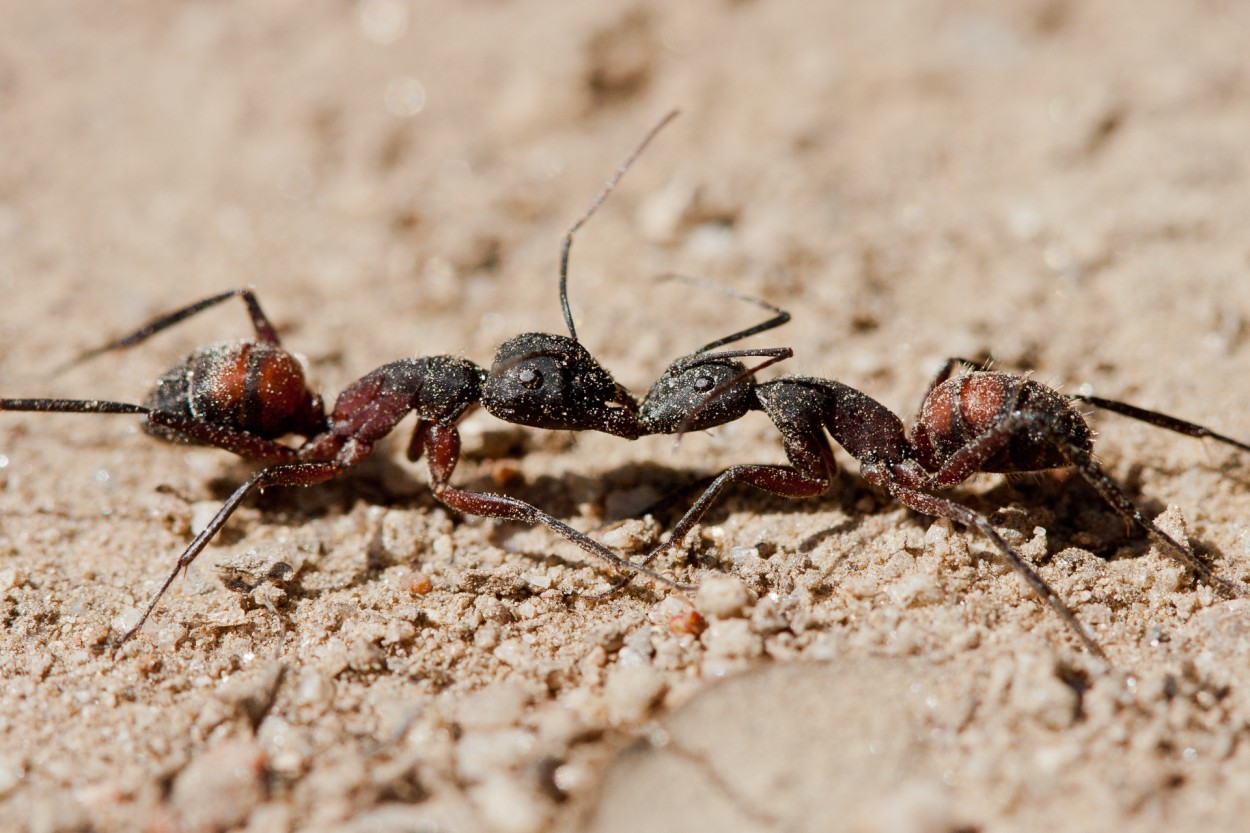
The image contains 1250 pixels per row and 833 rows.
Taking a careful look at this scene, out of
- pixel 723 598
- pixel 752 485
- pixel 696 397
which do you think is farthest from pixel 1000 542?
pixel 696 397

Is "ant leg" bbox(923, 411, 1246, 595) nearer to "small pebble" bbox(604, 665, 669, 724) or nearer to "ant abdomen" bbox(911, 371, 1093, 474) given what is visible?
"ant abdomen" bbox(911, 371, 1093, 474)

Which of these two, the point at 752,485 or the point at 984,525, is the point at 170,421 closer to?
the point at 752,485

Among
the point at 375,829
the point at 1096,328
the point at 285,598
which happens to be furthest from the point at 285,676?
the point at 1096,328

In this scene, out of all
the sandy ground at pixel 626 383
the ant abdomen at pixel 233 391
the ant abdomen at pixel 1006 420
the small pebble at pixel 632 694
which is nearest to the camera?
the sandy ground at pixel 626 383

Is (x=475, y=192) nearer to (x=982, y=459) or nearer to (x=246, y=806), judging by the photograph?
(x=982, y=459)

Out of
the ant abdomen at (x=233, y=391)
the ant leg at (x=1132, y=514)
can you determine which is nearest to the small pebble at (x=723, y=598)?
the ant leg at (x=1132, y=514)

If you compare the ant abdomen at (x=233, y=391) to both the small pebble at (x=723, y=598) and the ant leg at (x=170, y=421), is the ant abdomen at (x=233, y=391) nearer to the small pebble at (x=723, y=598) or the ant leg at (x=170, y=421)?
the ant leg at (x=170, y=421)

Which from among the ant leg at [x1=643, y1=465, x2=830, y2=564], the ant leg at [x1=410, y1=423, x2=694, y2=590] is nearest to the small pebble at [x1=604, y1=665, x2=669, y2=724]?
the ant leg at [x1=410, y1=423, x2=694, y2=590]
